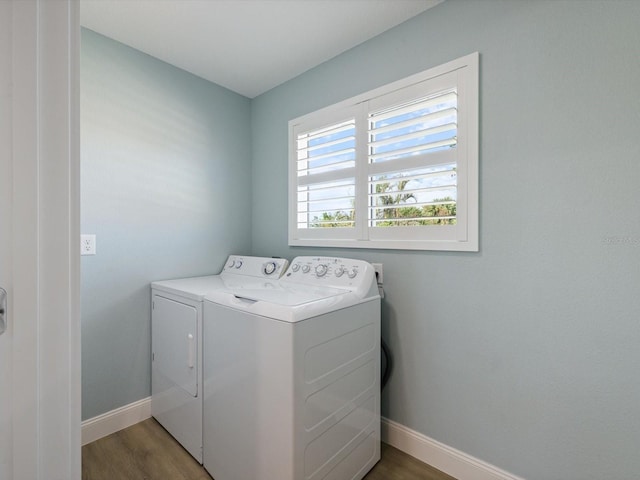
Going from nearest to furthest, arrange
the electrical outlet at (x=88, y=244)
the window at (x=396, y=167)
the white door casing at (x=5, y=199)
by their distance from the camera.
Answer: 1. the white door casing at (x=5, y=199)
2. the window at (x=396, y=167)
3. the electrical outlet at (x=88, y=244)

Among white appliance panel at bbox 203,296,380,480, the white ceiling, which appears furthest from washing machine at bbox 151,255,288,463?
the white ceiling

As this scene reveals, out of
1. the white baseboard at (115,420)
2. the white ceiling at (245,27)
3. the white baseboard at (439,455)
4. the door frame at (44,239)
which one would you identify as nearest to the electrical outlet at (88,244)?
the white baseboard at (115,420)

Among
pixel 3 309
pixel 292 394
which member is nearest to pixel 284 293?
pixel 292 394

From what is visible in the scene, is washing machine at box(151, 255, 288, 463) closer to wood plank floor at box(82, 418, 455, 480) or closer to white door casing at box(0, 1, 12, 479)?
wood plank floor at box(82, 418, 455, 480)

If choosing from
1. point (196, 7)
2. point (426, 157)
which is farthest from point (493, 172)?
point (196, 7)

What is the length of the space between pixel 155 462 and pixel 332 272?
53.0 inches

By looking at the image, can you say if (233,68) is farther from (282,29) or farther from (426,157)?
(426,157)

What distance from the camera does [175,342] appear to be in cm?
176

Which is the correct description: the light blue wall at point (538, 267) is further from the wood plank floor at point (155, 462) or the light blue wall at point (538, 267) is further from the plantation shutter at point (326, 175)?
the plantation shutter at point (326, 175)

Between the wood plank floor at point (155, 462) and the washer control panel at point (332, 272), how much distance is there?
3.07ft

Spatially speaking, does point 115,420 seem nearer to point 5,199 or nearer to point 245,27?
point 5,199

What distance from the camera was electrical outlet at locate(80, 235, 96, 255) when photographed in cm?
173

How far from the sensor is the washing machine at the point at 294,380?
1.18 meters

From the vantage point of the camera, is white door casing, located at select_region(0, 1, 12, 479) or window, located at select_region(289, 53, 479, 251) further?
window, located at select_region(289, 53, 479, 251)
